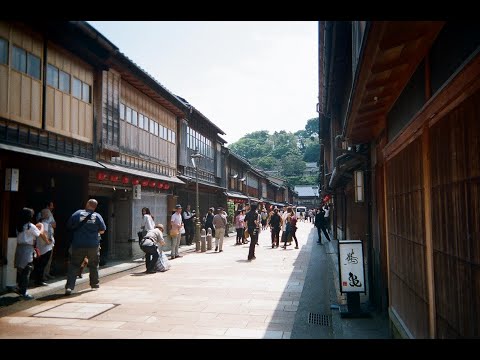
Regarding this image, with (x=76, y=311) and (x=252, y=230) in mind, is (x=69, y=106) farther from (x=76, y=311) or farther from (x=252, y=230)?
(x=252, y=230)

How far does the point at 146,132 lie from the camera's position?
57.5 ft

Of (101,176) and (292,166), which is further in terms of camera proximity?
(292,166)

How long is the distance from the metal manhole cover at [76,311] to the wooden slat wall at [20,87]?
463cm

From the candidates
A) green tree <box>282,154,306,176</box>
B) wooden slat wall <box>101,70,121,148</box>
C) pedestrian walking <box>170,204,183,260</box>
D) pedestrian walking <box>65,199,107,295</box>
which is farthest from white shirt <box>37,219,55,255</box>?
green tree <box>282,154,306,176</box>

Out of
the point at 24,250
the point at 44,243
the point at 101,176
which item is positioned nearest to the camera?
the point at 24,250

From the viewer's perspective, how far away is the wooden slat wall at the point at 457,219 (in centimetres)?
281

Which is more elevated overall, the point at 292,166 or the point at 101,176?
the point at 292,166

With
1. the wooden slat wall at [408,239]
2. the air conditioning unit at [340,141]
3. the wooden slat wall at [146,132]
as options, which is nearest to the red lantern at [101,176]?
the wooden slat wall at [146,132]

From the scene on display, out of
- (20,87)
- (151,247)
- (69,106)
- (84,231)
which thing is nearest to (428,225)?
(84,231)

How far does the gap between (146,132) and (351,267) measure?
12.1 metres

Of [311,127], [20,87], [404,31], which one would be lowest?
[404,31]

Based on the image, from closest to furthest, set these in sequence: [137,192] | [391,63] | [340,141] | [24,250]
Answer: [391,63] → [24,250] → [340,141] → [137,192]

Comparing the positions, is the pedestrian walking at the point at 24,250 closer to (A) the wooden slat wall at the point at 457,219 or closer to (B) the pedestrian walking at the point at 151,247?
(B) the pedestrian walking at the point at 151,247

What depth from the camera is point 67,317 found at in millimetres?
7434
